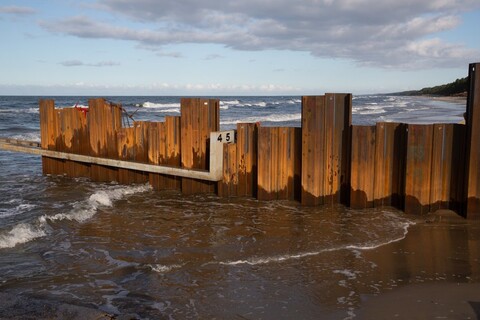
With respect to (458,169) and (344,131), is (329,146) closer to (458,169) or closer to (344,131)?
(344,131)

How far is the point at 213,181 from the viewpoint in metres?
9.71

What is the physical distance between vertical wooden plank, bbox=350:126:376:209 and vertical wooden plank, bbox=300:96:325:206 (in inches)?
23.1

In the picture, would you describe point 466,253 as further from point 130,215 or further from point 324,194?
point 130,215

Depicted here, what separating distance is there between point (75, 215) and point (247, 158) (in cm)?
353

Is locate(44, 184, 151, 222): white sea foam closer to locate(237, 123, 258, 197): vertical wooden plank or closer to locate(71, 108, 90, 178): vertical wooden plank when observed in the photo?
locate(71, 108, 90, 178): vertical wooden plank

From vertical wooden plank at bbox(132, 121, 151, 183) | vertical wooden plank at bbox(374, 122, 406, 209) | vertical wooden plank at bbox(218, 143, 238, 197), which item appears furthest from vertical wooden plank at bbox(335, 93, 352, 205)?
vertical wooden plank at bbox(132, 121, 151, 183)

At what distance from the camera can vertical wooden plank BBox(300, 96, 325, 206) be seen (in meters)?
8.62

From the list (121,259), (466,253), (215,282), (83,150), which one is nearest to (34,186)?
(83,150)

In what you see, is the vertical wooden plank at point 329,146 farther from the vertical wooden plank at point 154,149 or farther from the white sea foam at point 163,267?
the vertical wooden plank at point 154,149

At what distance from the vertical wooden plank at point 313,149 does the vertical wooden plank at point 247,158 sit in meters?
1.10

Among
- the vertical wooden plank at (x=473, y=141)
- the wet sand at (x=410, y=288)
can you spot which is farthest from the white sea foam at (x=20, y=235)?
the vertical wooden plank at (x=473, y=141)

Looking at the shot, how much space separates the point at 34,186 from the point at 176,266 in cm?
711

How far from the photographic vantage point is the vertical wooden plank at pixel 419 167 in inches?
314

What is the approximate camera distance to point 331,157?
8.62 metres
